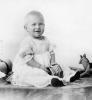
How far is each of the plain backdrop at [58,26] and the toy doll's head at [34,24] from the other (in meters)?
0.06

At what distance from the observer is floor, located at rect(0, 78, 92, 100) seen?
1392mm

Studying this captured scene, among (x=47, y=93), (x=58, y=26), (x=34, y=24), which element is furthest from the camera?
(x=58, y=26)

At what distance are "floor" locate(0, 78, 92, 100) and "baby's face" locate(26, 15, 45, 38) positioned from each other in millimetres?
334

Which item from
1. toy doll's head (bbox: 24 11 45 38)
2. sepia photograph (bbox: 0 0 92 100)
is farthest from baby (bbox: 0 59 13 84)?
toy doll's head (bbox: 24 11 45 38)

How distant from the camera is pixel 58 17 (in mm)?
1636

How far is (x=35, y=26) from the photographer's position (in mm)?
1504

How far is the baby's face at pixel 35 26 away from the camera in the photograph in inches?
58.7

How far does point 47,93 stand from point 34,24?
41 centimetres

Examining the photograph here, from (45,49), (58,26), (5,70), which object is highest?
(58,26)

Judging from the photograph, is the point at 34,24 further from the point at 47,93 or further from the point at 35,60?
the point at 47,93

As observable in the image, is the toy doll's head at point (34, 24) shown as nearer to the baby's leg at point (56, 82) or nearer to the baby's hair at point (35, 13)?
the baby's hair at point (35, 13)

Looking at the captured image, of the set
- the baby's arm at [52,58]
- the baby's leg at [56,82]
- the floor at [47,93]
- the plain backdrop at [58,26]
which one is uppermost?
the plain backdrop at [58,26]

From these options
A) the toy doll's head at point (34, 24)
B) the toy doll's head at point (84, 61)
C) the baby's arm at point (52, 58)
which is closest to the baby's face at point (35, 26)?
the toy doll's head at point (34, 24)

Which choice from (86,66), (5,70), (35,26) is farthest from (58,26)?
(5,70)
